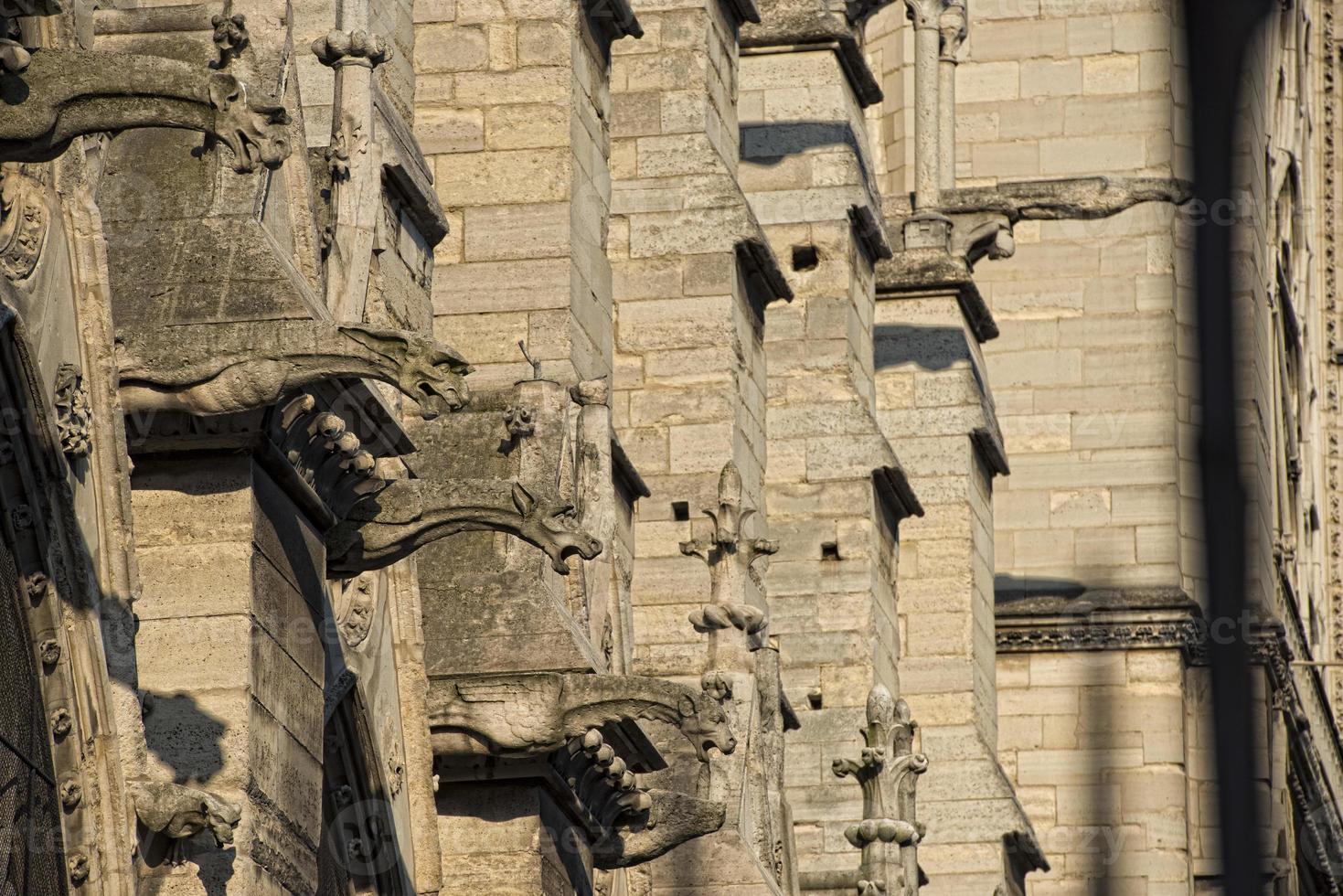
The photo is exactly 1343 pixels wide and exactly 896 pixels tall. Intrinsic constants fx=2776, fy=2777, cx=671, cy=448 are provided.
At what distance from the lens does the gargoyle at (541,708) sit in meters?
12.6

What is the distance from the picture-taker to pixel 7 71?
7402 millimetres

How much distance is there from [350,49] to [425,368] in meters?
3.87

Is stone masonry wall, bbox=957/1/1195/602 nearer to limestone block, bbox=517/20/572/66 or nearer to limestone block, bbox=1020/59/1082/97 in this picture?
limestone block, bbox=1020/59/1082/97

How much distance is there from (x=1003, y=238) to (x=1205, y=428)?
22826 mm

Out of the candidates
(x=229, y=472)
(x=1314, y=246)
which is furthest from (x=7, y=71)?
(x=1314, y=246)

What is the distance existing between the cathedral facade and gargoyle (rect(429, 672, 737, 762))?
0.02 m

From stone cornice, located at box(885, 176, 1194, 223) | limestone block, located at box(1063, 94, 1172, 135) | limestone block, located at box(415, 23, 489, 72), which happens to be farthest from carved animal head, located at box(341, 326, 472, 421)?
limestone block, located at box(1063, 94, 1172, 135)

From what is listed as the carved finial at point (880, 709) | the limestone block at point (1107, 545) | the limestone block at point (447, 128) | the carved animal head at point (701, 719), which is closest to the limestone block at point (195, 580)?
the carved animal head at point (701, 719)

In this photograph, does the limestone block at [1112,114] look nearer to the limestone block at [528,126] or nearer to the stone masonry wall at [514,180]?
the stone masonry wall at [514,180]

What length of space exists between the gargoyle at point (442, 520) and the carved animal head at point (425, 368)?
147 cm

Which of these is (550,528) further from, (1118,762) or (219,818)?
(1118,762)

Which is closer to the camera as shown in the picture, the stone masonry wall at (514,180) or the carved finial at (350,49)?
the carved finial at (350,49)

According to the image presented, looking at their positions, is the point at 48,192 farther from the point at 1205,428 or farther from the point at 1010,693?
the point at 1010,693

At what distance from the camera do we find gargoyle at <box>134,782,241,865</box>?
836cm
